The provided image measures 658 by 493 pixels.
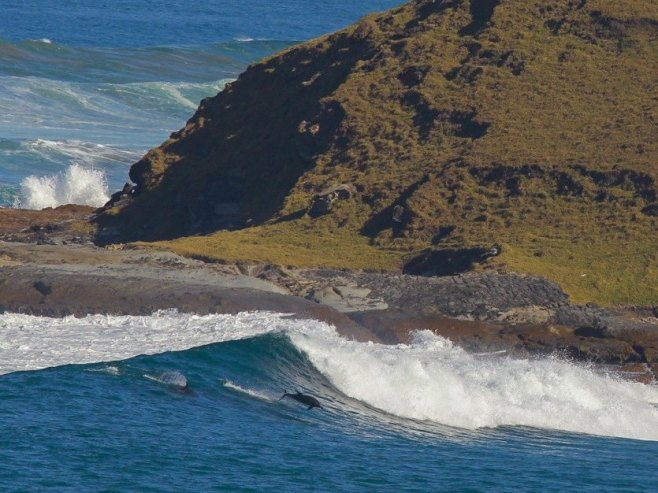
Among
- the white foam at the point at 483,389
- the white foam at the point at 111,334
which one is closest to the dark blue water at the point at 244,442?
the white foam at the point at 483,389

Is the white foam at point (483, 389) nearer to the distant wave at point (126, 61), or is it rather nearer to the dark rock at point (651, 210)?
the dark rock at point (651, 210)

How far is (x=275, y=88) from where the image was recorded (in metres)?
52.6

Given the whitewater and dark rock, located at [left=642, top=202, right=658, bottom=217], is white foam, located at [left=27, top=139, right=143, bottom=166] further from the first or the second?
the whitewater

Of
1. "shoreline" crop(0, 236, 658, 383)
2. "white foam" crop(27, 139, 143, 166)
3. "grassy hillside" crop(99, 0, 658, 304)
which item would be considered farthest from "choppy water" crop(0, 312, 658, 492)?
"white foam" crop(27, 139, 143, 166)

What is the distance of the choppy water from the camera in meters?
27.5

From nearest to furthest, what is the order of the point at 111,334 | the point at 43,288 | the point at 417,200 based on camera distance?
the point at 111,334
the point at 43,288
the point at 417,200

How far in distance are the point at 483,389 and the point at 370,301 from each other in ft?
17.4

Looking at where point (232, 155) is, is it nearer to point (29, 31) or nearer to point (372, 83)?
point (372, 83)

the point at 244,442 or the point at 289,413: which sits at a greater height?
the point at 244,442

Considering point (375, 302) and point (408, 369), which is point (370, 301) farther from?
point (408, 369)

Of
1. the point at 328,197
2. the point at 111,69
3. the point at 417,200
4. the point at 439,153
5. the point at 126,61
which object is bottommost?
the point at 328,197

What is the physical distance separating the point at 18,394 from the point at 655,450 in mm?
11634

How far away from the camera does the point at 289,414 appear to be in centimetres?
3225

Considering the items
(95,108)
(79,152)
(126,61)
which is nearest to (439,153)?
(79,152)
